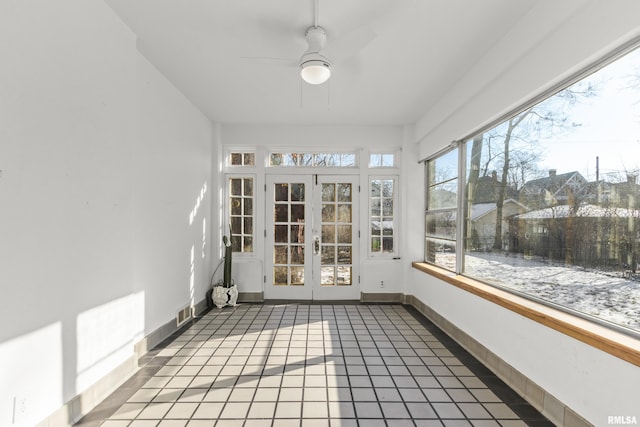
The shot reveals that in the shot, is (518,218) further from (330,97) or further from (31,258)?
(31,258)

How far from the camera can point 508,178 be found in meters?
2.94

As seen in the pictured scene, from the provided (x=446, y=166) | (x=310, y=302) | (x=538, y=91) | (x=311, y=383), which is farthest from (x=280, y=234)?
(x=538, y=91)

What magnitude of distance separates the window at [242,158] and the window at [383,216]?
6.41ft

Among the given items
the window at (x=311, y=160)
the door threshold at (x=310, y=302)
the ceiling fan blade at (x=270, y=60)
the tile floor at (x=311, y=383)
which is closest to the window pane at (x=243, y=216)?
the window at (x=311, y=160)

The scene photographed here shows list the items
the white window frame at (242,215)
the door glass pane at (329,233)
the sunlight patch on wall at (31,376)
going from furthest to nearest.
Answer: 1. the door glass pane at (329,233)
2. the white window frame at (242,215)
3. the sunlight patch on wall at (31,376)

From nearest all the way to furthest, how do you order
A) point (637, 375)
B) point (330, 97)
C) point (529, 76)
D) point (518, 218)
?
point (637, 375), point (529, 76), point (518, 218), point (330, 97)

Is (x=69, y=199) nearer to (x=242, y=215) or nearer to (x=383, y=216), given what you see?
(x=242, y=215)

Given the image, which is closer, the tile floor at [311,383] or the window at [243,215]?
the tile floor at [311,383]

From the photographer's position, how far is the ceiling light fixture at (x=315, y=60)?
101 inches

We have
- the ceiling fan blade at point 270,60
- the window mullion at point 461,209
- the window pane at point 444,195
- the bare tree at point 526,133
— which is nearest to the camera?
the bare tree at point 526,133

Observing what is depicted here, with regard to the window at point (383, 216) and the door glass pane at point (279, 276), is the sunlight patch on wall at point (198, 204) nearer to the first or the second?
the door glass pane at point (279, 276)

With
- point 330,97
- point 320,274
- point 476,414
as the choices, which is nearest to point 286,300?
point 320,274

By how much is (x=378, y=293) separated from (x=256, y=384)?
3049 millimetres

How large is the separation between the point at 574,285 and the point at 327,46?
2575mm
